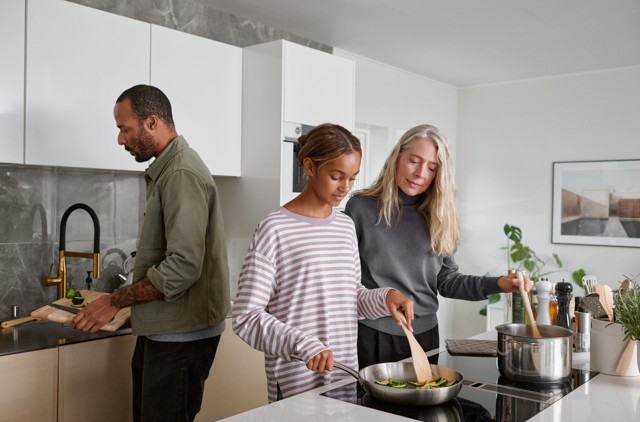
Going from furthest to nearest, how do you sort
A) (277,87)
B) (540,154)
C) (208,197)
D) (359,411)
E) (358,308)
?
(540,154) → (277,87) → (208,197) → (358,308) → (359,411)

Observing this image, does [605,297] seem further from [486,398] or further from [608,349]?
[486,398]

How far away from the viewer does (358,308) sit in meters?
1.79

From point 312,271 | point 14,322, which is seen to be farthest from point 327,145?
point 14,322

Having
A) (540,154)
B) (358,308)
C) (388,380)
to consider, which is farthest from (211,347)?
(540,154)

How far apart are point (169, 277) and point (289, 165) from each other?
1.34 m

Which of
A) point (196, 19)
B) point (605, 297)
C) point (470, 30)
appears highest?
point (470, 30)

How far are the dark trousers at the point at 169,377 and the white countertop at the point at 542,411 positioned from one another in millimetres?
793

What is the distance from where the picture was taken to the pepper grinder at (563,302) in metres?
1.99

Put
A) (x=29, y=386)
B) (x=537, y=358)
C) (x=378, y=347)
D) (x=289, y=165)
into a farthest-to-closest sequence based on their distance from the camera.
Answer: (x=289, y=165) < (x=29, y=386) < (x=378, y=347) < (x=537, y=358)

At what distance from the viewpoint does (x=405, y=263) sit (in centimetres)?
213

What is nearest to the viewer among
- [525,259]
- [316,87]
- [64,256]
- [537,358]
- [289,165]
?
[537,358]

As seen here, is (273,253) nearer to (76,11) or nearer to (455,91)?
(76,11)

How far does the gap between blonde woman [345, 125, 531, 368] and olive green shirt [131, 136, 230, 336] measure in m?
0.48

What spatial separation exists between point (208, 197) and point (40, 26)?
984mm
